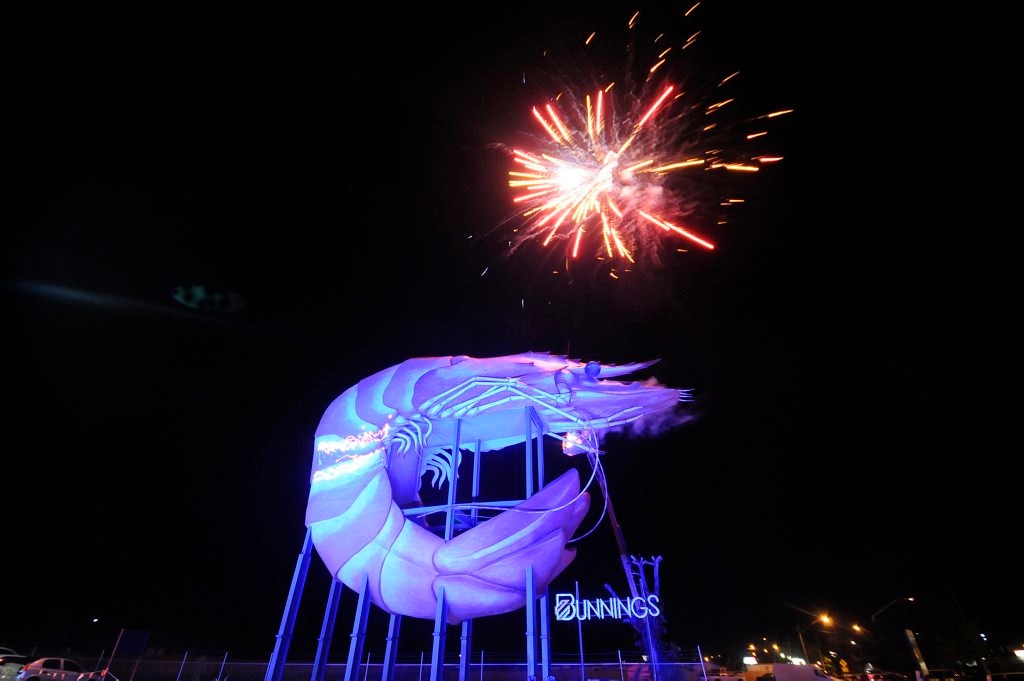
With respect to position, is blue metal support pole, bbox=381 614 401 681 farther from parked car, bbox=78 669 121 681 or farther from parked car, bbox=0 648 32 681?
parked car, bbox=0 648 32 681

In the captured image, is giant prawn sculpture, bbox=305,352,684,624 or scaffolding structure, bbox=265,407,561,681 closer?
giant prawn sculpture, bbox=305,352,684,624

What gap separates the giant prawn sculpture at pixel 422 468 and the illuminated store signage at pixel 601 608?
2.65 metres

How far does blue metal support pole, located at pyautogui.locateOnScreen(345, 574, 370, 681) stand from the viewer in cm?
927

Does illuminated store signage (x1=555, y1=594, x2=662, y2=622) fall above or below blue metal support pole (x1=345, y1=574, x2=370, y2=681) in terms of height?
above

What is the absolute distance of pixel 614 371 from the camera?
33.4 feet

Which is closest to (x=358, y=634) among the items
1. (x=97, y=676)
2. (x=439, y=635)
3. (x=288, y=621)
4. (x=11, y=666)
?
(x=288, y=621)

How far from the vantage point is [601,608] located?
437 inches

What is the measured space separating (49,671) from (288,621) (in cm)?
1105

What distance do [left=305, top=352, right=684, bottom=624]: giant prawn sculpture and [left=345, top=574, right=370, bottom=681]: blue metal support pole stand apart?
4.2 inches

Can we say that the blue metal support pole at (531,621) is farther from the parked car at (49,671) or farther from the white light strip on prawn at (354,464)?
the parked car at (49,671)

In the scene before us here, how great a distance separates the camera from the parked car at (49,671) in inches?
562

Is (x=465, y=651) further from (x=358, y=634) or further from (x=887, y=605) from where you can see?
(x=887, y=605)

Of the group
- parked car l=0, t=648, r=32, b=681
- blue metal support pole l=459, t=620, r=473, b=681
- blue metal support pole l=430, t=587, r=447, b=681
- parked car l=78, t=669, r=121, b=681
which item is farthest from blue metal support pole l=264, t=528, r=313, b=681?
parked car l=0, t=648, r=32, b=681

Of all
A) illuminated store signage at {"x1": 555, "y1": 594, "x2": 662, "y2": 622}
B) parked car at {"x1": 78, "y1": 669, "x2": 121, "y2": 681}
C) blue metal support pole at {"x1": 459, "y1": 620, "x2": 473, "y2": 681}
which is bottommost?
parked car at {"x1": 78, "y1": 669, "x2": 121, "y2": 681}
